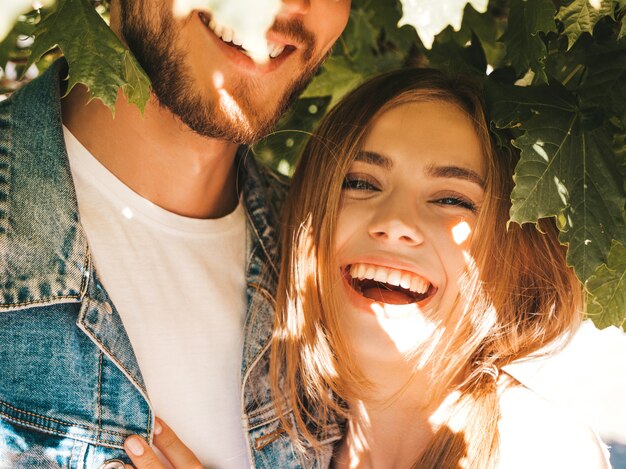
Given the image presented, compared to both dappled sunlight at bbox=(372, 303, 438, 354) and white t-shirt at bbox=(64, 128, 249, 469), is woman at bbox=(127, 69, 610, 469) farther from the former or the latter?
white t-shirt at bbox=(64, 128, 249, 469)

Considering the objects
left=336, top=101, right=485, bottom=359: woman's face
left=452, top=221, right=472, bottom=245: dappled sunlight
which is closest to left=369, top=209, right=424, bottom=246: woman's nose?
left=336, top=101, right=485, bottom=359: woman's face

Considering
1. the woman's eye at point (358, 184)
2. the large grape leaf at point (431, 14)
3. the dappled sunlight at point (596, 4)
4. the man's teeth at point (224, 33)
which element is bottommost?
the woman's eye at point (358, 184)

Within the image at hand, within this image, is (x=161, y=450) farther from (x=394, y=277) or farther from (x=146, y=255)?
(x=394, y=277)

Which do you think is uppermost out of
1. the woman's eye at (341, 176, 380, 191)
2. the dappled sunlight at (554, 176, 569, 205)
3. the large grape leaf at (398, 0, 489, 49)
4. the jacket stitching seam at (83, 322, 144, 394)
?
the large grape leaf at (398, 0, 489, 49)

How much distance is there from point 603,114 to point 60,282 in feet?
4.73

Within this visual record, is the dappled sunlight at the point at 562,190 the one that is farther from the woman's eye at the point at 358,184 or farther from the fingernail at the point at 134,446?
the fingernail at the point at 134,446

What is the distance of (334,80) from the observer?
2961 millimetres

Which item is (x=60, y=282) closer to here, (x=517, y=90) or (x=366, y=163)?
(x=366, y=163)

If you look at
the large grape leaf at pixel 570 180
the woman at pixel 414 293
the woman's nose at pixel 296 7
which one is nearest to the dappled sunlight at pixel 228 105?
the woman's nose at pixel 296 7

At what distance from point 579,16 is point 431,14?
0.69 meters

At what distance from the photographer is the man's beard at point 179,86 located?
212 centimetres

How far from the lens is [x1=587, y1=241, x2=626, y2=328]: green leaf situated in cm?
206

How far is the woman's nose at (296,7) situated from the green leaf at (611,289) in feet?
3.42

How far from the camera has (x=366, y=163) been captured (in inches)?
95.3
